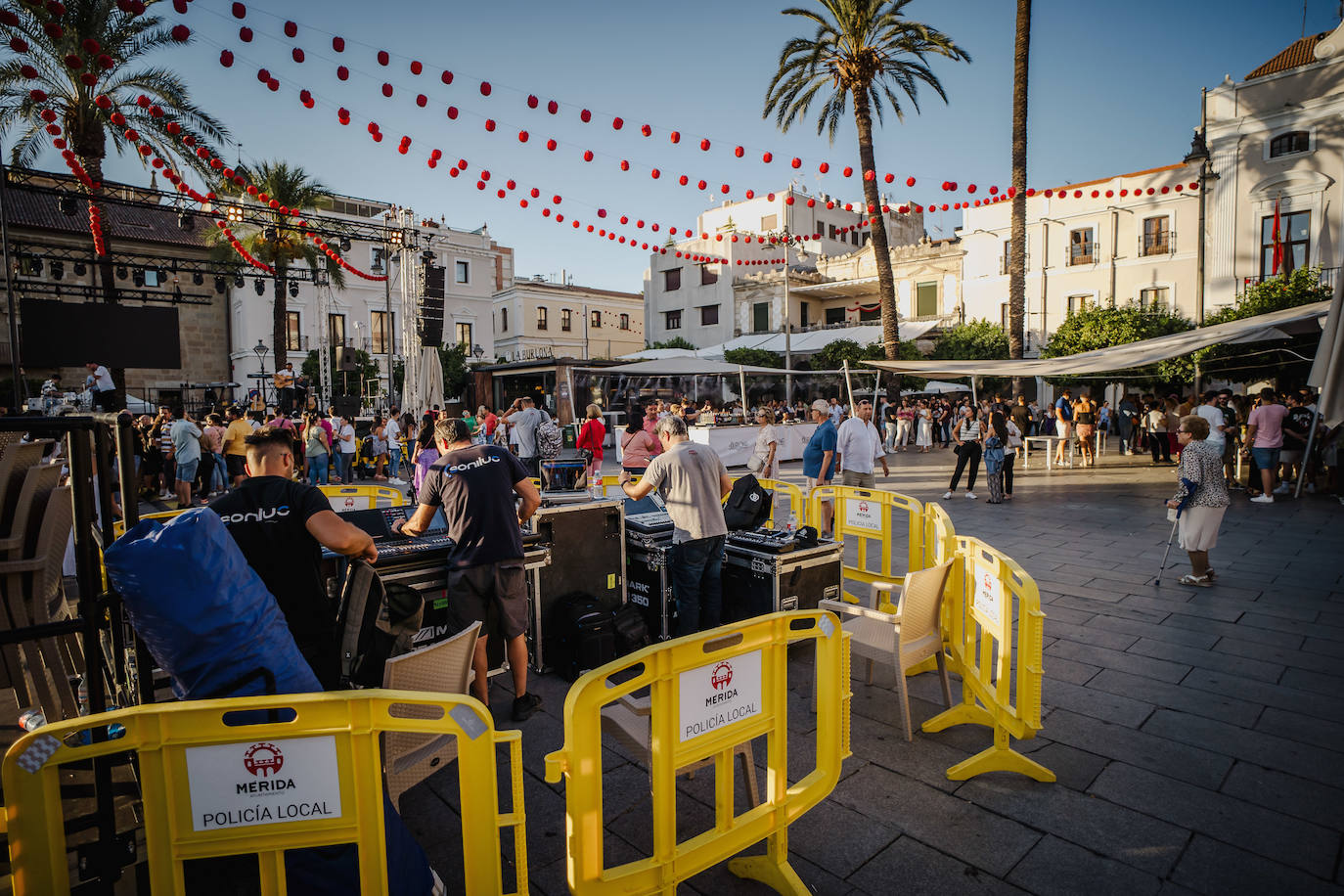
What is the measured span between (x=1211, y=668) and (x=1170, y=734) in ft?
4.16

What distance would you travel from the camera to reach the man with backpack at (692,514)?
15.9ft

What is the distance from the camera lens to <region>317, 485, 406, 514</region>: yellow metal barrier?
21.4ft

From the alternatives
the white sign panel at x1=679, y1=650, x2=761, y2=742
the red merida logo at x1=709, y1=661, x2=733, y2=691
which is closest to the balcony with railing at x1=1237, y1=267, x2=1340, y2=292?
the white sign panel at x1=679, y1=650, x2=761, y2=742

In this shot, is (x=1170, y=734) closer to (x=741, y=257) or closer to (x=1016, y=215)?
(x=1016, y=215)

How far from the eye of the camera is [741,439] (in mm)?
17578

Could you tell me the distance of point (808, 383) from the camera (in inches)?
1362

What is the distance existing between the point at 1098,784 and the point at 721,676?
2256 millimetres

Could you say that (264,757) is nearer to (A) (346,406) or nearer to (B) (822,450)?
(B) (822,450)

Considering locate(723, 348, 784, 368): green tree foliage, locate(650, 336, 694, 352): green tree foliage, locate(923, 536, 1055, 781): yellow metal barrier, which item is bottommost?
locate(923, 536, 1055, 781): yellow metal barrier

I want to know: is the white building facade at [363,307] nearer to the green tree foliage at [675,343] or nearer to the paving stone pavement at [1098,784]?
the green tree foliage at [675,343]

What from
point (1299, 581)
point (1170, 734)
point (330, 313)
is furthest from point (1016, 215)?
point (330, 313)

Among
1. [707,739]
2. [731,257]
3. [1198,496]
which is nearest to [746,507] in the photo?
[707,739]

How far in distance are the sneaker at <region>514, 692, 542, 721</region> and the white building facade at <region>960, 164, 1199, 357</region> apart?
1162 inches

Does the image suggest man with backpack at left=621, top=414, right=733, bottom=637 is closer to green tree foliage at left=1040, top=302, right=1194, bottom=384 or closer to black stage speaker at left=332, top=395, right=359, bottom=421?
black stage speaker at left=332, top=395, right=359, bottom=421
